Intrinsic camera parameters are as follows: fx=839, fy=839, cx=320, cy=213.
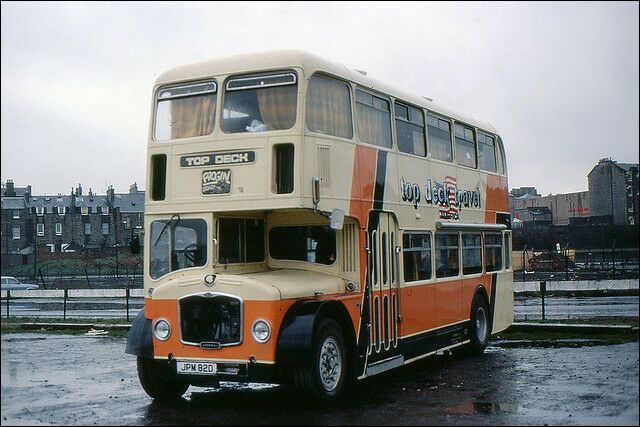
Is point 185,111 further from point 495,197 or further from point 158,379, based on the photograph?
point 495,197

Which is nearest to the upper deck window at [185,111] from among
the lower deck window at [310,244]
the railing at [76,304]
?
the lower deck window at [310,244]

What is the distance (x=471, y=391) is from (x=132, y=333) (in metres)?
4.84

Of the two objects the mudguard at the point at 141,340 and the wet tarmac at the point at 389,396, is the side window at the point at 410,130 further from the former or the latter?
the mudguard at the point at 141,340

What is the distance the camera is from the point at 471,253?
55.7ft

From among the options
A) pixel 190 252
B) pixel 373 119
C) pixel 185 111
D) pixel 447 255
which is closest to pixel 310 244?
pixel 190 252

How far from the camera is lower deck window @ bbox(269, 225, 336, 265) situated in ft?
39.9

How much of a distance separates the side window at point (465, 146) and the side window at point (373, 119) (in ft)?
11.5

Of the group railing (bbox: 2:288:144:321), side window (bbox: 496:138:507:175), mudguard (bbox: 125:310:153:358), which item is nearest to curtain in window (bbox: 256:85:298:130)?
mudguard (bbox: 125:310:153:358)

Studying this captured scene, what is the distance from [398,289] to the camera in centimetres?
1352

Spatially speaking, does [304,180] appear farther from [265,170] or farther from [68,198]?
[68,198]

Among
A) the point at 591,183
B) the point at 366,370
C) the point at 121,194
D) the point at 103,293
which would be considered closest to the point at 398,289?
the point at 366,370

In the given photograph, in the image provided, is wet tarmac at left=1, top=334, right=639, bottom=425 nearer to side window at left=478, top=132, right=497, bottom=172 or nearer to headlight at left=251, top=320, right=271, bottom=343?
headlight at left=251, top=320, right=271, bottom=343

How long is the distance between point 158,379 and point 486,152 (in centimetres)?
980

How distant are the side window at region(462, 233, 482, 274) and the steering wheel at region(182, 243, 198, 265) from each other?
6805 millimetres
